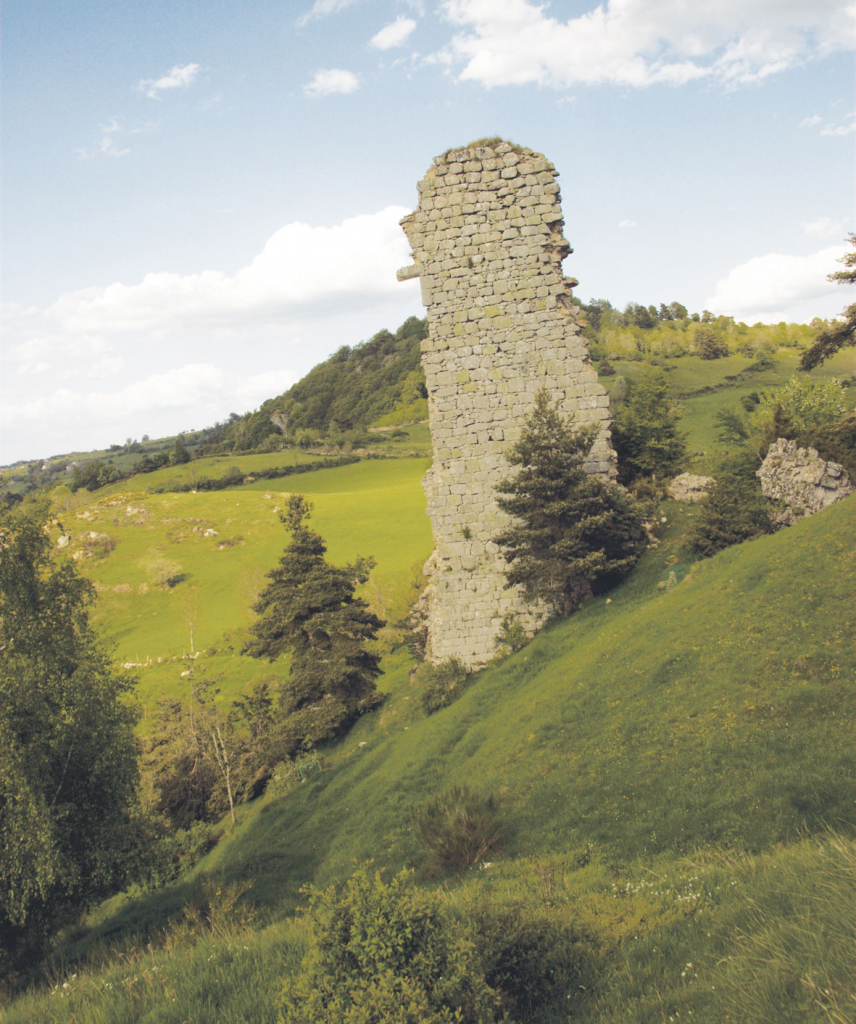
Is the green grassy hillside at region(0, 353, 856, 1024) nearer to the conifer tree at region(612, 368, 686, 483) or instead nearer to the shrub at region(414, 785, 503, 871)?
the shrub at region(414, 785, 503, 871)

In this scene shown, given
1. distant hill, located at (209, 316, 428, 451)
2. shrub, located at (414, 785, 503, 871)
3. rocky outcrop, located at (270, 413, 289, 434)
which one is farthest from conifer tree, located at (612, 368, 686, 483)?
rocky outcrop, located at (270, 413, 289, 434)

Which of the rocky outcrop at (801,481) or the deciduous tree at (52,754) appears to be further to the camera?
the rocky outcrop at (801,481)

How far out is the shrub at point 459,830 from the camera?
8305 mm

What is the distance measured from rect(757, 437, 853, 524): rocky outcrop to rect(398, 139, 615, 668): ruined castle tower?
3.74 m

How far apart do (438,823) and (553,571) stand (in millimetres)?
6724

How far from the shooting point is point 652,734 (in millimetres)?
8891

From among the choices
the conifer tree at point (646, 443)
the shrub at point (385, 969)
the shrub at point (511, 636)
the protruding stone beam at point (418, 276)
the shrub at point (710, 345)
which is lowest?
the shrub at point (511, 636)

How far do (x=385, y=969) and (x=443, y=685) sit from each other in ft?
39.5

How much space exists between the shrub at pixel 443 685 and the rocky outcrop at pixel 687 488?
7557mm

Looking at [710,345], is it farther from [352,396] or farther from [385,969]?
[385,969]

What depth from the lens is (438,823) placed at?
874 centimetres

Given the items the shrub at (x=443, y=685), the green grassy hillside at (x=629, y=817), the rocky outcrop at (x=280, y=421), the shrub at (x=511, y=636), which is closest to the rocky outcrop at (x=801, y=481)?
the green grassy hillside at (x=629, y=817)

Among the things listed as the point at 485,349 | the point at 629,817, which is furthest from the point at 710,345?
the point at 629,817

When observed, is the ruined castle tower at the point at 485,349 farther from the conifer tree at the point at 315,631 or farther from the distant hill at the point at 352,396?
the distant hill at the point at 352,396
